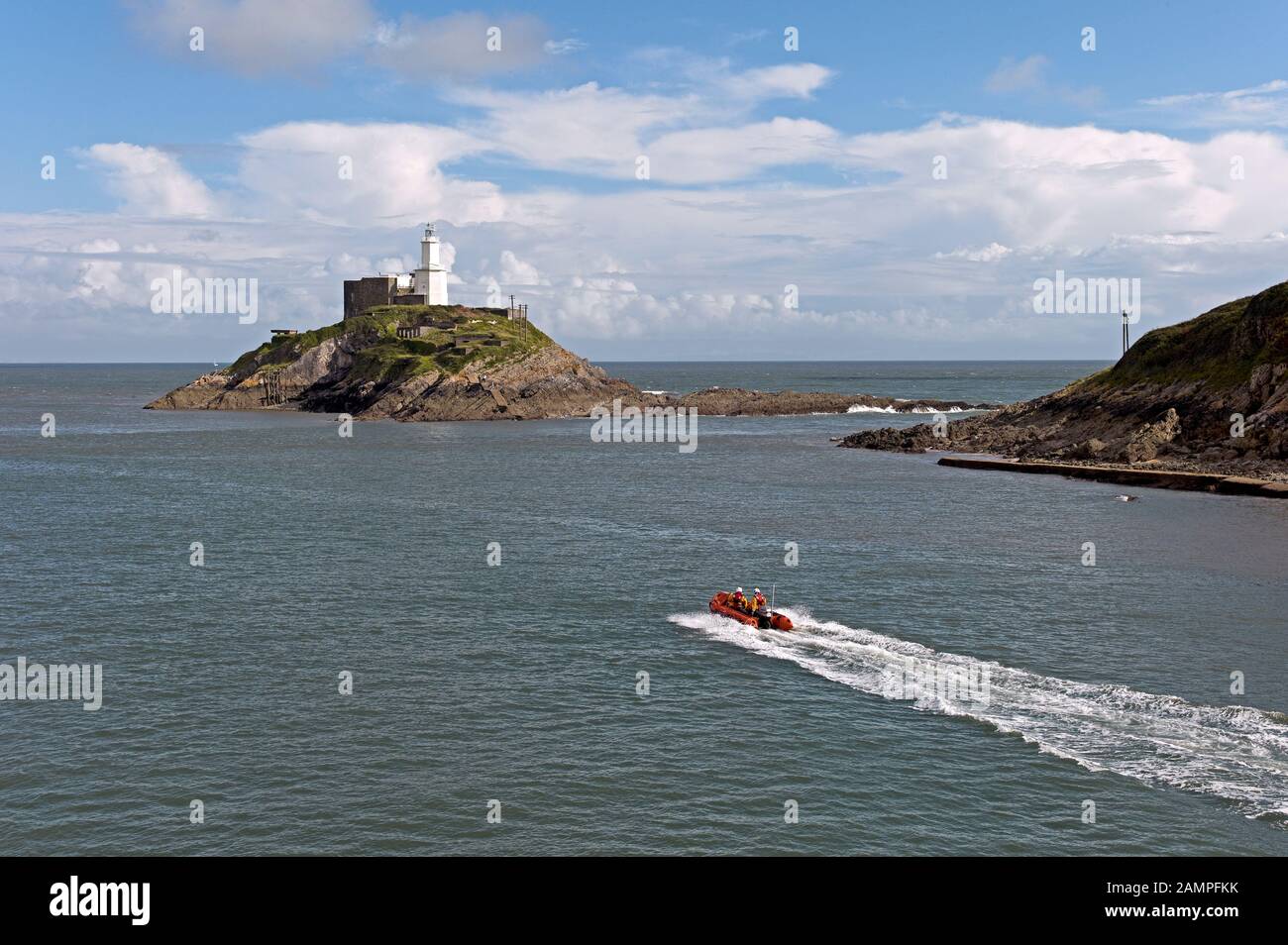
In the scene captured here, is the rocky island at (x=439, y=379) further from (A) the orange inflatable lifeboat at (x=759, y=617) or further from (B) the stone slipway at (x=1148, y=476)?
(A) the orange inflatable lifeboat at (x=759, y=617)

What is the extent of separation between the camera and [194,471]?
3610 inches

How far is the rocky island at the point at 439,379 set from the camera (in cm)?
16500

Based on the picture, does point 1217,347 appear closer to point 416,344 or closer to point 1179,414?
point 1179,414

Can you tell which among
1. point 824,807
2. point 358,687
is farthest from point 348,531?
point 824,807

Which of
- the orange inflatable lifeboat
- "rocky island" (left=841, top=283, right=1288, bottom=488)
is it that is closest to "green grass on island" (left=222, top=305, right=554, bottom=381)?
"rocky island" (left=841, top=283, right=1288, bottom=488)

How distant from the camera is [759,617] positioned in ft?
128

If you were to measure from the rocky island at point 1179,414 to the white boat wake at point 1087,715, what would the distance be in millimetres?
51284

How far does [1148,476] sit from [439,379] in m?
111

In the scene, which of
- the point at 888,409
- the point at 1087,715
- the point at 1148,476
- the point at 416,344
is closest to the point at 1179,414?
the point at 1148,476

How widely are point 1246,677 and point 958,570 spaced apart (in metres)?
17.3
